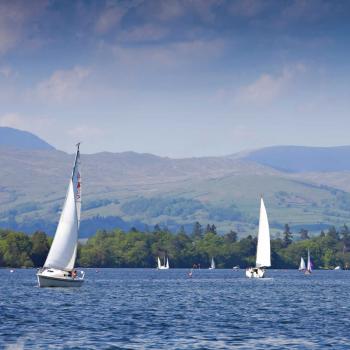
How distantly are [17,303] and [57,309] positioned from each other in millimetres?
11452

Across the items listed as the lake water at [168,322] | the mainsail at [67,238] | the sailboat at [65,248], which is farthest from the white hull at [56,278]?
the lake water at [168,322]

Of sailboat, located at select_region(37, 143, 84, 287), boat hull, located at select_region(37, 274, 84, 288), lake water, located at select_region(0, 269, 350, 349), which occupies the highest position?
sailboat, located at select_region(37, 143, 84, 287)

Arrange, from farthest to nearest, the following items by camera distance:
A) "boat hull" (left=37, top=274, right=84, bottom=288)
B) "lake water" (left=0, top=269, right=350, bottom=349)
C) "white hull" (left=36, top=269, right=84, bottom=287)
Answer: "boat hull" (left=37, top=274, right=84, bottom=288)
"white hull" (left=36, top=269, right=84, bottom=287)
"lake water" (left=0, top=269, right=350, bottom=349)

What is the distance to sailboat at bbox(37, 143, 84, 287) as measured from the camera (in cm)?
13312

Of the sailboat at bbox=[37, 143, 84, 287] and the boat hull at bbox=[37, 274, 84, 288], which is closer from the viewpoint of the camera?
the sailboat at bbox=[37, 143, 84, 287]

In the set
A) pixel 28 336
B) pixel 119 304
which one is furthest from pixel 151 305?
pixel 28 336

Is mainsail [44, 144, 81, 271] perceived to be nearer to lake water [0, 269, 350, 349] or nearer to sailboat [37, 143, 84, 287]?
sailboat [37, 143, 84, 287]

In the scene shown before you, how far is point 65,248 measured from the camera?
133m

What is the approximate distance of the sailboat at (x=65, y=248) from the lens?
133 metres

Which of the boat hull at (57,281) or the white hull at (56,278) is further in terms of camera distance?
the boat hull at (57,281)

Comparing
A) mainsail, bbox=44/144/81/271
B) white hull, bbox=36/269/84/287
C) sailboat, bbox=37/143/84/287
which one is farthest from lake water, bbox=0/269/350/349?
mainsail, bbox=44/144/81/271

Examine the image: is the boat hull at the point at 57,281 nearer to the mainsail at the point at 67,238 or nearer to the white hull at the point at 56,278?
the white hull at the point at 56,278

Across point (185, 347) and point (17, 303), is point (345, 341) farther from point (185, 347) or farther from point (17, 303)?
point (17, 303)

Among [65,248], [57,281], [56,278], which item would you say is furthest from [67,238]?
[57,281]
